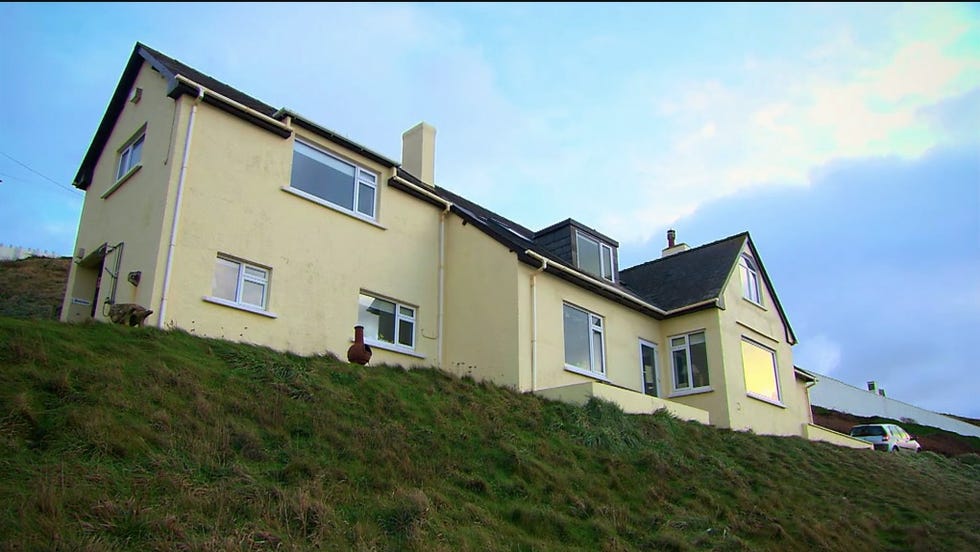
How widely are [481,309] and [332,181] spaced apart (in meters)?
4.81

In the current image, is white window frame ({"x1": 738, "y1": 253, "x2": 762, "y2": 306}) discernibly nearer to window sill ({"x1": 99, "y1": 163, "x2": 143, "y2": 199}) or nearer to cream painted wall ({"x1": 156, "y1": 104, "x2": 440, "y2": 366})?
cream painted wall ({"x1": 156, "y1": 104, "x2": 440, "y2": 366})

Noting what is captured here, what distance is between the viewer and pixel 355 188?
1877 cm

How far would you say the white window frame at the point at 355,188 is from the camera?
17.5 m

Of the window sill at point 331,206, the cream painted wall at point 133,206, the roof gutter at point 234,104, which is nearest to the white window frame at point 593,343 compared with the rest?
the window sill at point 331,206

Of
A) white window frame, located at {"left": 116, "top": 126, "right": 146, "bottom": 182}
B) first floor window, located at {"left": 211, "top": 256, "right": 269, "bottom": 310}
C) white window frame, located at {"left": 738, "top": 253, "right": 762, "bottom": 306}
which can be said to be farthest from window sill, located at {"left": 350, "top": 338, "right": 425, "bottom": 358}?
white window frame, located at {"left": 738, "top": 253, "right": 762, "bottom": 306}

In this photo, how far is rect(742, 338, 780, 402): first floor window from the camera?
22.6 meters

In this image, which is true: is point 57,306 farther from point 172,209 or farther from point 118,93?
point 172,209

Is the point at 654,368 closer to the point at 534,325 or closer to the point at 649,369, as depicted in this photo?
the point at 649,369

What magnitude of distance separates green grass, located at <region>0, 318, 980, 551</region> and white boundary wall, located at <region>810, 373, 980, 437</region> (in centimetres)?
3203

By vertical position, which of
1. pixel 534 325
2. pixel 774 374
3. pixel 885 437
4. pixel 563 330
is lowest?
pixel 885 437

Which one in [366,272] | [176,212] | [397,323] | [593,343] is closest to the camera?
[176,212]

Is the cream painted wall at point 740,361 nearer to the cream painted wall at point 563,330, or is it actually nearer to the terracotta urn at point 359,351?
the cream painted wall at point 563,330

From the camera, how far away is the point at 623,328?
2159cm

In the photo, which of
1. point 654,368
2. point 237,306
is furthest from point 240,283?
point 654,368
